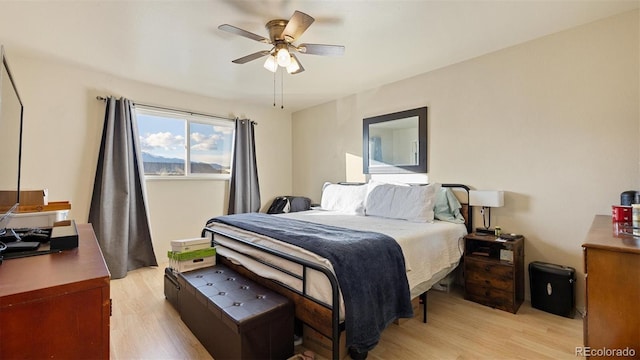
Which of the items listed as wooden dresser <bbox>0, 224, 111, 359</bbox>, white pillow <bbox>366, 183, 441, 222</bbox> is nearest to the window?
white pillow <bbox>366, 183, 441, 222</bbox>

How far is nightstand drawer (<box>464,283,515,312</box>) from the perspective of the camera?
8.00 ft

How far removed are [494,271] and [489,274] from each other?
0.19 feet

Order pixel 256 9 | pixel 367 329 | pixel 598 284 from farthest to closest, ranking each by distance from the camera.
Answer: pixel 256 9 → pixel 367 329 → pixel 598 284

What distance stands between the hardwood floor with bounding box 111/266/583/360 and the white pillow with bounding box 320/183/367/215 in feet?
4.30

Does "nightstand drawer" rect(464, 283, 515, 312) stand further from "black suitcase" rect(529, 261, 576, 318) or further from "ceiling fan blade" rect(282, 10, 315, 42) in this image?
"ceiling fan blade" rect(282, 10, 315, 42)

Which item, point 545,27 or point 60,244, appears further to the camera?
point 545,27

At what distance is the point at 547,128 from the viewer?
8.36 feet

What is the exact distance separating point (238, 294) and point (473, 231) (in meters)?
2.39

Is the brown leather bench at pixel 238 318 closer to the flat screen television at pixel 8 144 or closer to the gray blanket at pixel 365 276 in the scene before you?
the gray blanket at pixel 365 276

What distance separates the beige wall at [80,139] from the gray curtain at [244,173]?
22cm

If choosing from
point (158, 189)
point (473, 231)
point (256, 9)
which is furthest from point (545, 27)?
point (158, 189)

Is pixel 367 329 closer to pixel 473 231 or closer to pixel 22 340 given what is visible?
pixel 22 340

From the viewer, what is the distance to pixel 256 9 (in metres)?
2.11

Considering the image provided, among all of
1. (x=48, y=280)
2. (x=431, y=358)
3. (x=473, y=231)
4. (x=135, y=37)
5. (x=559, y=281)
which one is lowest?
(x=431, y=358)
